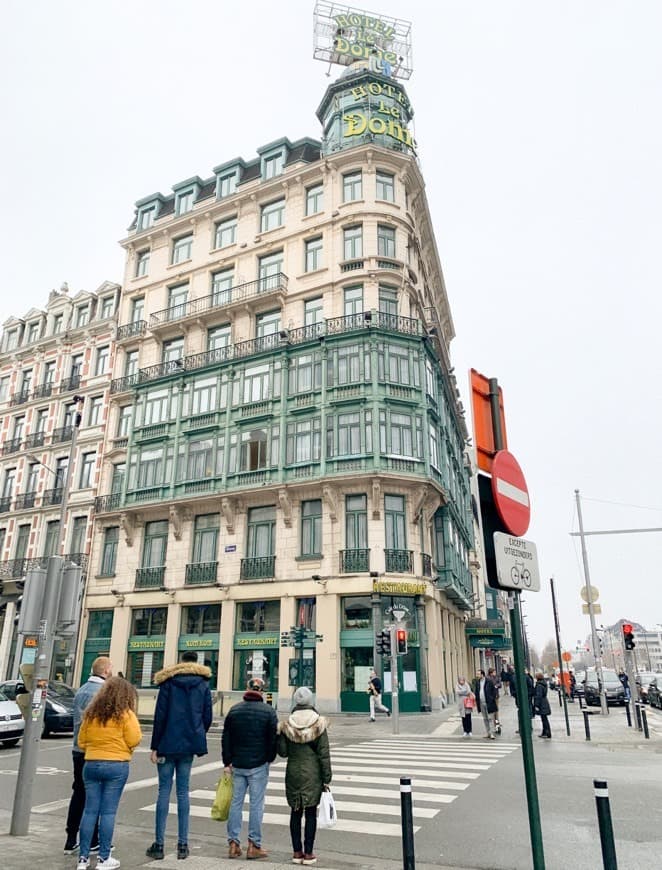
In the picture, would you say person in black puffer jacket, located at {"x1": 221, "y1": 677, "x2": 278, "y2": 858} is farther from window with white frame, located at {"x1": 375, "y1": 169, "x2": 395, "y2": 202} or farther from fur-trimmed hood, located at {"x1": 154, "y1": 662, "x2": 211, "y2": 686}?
window with white frame, located at {"x1": 375, "y1": 169, "x2": 395, "y2": 202}

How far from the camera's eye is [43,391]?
3931cm

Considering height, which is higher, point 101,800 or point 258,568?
point 258,568

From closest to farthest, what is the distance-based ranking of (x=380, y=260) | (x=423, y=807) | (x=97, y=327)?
(x=423, y=807) < (x=380, y=260) < (x=97, y=327)

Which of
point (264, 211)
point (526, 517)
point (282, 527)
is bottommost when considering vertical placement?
point (526, 517)

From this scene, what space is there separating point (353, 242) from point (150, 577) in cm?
1889

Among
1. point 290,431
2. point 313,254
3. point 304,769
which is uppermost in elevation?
point 313,254

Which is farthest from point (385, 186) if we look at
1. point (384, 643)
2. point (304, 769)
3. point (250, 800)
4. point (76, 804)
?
point (76, 804)

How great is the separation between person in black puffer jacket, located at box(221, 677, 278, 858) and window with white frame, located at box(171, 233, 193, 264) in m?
33.1

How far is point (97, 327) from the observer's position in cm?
3834

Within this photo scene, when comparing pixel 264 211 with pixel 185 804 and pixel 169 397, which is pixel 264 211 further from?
pixel 185 804

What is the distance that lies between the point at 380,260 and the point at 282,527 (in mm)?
13076

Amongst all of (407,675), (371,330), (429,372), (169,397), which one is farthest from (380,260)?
(407,675)

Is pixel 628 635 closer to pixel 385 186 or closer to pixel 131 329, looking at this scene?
pixel 385 186

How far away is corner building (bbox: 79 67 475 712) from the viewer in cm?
2638
